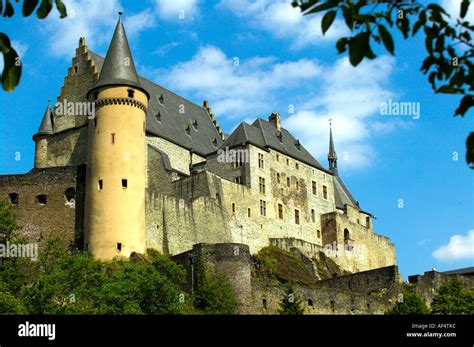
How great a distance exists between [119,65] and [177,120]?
13430 millimetres

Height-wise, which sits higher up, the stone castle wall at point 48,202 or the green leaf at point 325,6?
the stone castle wall at point 48,202

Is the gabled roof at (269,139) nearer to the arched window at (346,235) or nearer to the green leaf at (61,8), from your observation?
the arched window at (346,235)

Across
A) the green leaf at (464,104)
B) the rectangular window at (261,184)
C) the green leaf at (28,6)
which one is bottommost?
the green leaf at (464,104)

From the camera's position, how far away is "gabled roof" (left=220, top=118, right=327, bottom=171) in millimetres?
62906

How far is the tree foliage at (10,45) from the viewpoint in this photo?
7195 millimetres

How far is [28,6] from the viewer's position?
7.39m

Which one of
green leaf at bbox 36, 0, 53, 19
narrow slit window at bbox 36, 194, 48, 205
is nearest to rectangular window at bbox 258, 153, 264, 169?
narrow slit window at bbox 36, 194, 48, 205

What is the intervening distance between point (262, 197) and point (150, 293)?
23312mm

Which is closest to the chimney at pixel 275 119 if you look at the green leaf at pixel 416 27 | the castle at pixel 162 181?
the castle at pixel 162 181

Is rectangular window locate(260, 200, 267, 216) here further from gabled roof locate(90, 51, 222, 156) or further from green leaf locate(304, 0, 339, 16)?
Result: green leaf locate(304, 0, 339, 16)

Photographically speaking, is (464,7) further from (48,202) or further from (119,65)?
(119,65)

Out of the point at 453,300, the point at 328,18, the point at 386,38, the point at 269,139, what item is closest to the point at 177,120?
the point at 269,139
